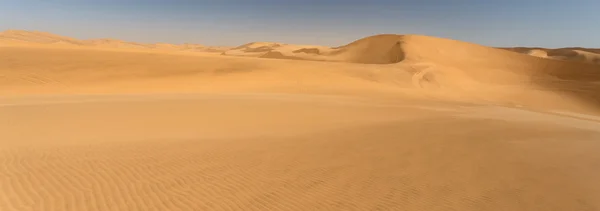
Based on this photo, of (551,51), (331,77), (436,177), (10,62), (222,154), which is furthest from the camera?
(551,51)

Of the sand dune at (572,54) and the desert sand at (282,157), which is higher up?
the desert sand at (282,157)

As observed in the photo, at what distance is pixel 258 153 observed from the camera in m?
6.93

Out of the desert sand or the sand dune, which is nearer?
the desert sand

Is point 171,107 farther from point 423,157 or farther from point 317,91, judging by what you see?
point 317,91

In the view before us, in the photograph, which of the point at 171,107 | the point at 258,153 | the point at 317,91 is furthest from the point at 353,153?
the point at 317,91

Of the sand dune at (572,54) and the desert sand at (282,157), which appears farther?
the sand dune at (572,54)

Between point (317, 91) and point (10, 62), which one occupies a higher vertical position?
point (10, 62)

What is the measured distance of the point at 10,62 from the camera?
22.3 meters

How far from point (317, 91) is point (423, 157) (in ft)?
44.5

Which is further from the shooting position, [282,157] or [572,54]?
[572,54]

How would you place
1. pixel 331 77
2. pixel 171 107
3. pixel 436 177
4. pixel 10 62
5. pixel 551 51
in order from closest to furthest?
pixel 436 177 < pixel 171 107 < pixel 10 62 < pixel 331 77 < pixel 551 51

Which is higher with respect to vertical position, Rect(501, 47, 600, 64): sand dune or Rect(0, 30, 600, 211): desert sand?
Rect(0, 30, 600, 211): desert sand

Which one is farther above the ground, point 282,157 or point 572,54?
point 282,157

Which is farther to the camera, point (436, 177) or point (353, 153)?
point (353, 153)
